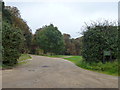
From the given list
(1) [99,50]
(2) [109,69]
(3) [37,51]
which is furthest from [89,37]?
(3) [37,51]

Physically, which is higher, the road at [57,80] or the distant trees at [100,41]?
the distant trees at [100,41]

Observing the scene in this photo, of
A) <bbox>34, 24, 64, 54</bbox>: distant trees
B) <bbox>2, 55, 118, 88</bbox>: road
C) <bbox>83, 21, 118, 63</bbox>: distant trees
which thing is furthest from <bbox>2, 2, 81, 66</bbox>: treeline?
<bbox>83, 21, 118, 63</bbox>: distant trees

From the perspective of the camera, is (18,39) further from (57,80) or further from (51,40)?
(51,40)

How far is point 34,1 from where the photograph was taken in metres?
11.6

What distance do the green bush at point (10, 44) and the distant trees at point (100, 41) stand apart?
6.92m

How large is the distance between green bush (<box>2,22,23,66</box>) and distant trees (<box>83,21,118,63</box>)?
22.7 ft

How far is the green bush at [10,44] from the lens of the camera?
10070 mm

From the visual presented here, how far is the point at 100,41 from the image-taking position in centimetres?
1005

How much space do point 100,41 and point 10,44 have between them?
8.71 metres

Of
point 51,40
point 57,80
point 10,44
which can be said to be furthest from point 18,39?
point 51,40

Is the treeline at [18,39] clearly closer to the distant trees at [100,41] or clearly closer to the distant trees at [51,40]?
the distant trees at [51,40]

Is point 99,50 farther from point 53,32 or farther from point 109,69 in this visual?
point 53,32

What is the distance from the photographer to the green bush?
10.1 m

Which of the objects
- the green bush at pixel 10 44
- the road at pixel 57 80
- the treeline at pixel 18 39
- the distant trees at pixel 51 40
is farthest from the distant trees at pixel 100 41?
the distant trees at pixel 51 40
